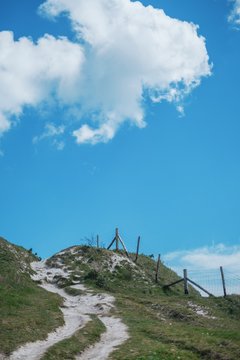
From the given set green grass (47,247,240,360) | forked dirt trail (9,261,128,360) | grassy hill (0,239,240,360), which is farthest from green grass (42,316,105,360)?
green grass (47,247,240,360)

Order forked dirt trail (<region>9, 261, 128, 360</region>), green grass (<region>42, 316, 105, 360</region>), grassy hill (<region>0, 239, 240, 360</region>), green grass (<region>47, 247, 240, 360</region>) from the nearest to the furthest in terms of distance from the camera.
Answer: green grass (<region>42, 316, 105, 360</region>) < green grass (<region>47, 247, 240, 360</region>) < forked dirt trail (<region>9, 261, 128, 360</region>) < grassy hill (<region>0, 239, 240, 360</region>)

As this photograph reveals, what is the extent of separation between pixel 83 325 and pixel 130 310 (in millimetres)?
8501

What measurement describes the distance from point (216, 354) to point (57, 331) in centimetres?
1091

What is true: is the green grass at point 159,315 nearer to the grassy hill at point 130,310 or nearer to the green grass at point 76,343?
the grassy hill at point 130,310

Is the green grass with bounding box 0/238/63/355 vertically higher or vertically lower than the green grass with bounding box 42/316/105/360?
higher

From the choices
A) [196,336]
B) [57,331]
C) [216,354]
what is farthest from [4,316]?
[216,354]

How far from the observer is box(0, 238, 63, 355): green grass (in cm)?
2328

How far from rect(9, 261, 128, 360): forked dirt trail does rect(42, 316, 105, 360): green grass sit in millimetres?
341

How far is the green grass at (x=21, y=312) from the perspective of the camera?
2328 cm

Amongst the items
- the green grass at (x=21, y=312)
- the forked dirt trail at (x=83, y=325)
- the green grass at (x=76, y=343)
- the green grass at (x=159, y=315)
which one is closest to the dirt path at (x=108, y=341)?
the forked dirt trail at (x=83, y=325)

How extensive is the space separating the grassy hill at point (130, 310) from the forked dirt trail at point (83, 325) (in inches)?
25.2

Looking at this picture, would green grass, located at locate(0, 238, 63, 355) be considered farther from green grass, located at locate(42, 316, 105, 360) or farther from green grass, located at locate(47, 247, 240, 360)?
green grass, located at locate(47, 247, 240, 360)

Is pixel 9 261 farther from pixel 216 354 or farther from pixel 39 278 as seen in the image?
pixel 216 354

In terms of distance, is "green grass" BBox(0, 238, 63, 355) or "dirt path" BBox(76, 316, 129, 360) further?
"green grass" BBox(0, 238, 63, 355)
